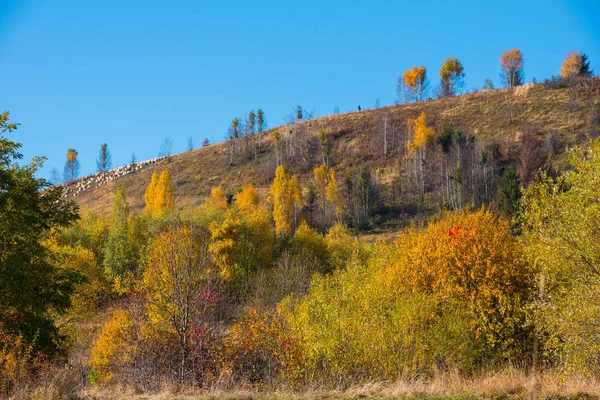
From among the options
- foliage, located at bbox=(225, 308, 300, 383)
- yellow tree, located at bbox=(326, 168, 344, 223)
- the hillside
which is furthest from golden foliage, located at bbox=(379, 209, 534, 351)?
the hillside

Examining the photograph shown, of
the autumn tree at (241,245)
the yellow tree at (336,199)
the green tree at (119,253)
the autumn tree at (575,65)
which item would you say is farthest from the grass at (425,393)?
the autumn tree at (575,65)

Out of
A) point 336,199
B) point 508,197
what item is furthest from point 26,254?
point 336,199

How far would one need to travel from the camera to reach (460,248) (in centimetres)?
2427

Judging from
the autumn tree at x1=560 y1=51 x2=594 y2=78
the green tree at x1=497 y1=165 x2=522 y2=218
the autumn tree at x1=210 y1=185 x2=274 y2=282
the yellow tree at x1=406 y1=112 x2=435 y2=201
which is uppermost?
the autumn tree at x1=560 y1=51 x2=594 y2=78

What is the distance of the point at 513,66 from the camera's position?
126m

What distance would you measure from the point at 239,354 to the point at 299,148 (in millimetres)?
96487

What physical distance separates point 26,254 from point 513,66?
131 meters

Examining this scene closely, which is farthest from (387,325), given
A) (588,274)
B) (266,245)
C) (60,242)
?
(60,242)

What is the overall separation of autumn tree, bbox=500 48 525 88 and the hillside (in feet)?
40.4

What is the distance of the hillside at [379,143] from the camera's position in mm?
89312

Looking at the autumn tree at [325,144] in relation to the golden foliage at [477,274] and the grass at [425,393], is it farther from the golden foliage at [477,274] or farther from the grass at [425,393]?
the grass at [425,393]

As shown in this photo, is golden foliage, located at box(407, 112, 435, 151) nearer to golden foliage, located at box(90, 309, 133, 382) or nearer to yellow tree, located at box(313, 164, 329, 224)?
yellow tree, located at box(313, 164, 329, 224)

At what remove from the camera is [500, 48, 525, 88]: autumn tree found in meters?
126

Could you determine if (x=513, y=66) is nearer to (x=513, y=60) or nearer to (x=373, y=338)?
(x=513, y=60)
